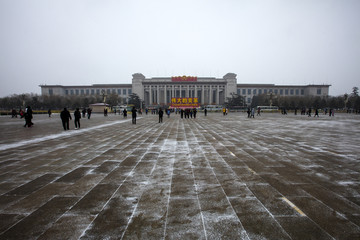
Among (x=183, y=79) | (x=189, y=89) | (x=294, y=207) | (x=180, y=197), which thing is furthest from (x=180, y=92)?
(x=294, y=207)

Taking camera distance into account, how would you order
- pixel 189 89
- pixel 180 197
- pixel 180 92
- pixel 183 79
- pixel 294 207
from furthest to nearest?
pixel 189 89
pixel 180 92
pixel 183 79
pixel 180 197
pixel 294 207

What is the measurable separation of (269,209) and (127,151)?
4.88 meters

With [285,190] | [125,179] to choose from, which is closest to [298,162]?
[285,190]

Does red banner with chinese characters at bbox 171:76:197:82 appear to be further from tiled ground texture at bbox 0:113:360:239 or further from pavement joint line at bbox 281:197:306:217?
pavement joint line at bbox 281:197:306:217

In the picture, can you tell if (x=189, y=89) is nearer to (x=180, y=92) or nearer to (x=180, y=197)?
(x=180, y=92)

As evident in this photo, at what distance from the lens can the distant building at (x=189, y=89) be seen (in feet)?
342

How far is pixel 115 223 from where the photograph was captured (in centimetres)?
243

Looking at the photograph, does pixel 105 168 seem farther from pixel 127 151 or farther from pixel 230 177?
pixel 230 177

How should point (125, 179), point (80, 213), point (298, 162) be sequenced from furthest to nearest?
point (298, 162) < point (125, 179) < point (80, 213)

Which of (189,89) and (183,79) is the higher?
(183,79)

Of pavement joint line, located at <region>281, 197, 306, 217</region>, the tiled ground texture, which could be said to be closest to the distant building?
the tiled ground texture

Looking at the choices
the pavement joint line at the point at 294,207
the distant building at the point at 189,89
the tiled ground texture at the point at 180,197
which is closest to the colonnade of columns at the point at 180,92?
the distant building at the point at 189,89

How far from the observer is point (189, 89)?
108 metres

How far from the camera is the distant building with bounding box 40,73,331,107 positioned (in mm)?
104312
